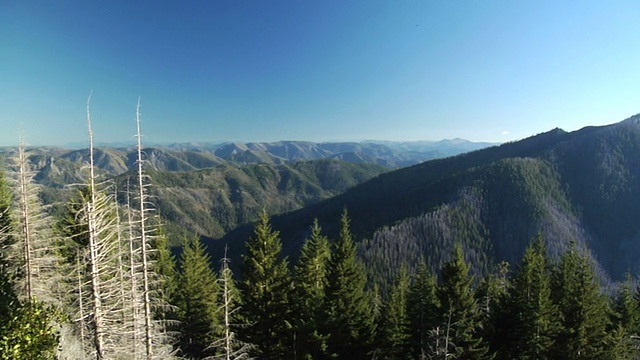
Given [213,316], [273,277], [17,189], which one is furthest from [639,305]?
[17,189]

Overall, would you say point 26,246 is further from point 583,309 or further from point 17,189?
point 583,309

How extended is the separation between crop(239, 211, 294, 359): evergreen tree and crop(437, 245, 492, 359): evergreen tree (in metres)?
11.7

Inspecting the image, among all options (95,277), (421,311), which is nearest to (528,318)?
(421,311)

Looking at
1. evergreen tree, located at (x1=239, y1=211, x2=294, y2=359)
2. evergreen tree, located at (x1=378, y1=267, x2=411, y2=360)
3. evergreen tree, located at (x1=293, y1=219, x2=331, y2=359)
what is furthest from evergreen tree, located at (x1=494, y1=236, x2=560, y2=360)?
evergreen tree, located at (x1=239, y1=211, x2=294, y2=359)

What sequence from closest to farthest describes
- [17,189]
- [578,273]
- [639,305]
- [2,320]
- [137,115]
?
1. [2,320]
2. [137,115]
3. [17,189]
4. [578,273]
5. [639,305]

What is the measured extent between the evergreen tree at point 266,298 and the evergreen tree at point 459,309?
459 inches

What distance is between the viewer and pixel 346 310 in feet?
91.3

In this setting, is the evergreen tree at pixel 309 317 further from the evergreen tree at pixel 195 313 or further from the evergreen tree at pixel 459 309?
the evergreen tree at pixel 195 313

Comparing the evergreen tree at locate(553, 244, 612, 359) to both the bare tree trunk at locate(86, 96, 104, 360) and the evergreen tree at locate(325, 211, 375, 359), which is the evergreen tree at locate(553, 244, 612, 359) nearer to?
the evergreen tree at locate(325, 211, 375, 359)

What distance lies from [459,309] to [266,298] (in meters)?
14.1

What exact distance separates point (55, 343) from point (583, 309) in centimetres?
3358

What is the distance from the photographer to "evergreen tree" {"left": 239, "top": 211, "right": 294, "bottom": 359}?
27.1 metres

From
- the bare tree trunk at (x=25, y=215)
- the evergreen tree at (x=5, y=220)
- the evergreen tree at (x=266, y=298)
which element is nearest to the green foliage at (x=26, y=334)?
the bare tree trunk at (x=25, y=215)

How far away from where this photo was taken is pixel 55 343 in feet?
35.8
